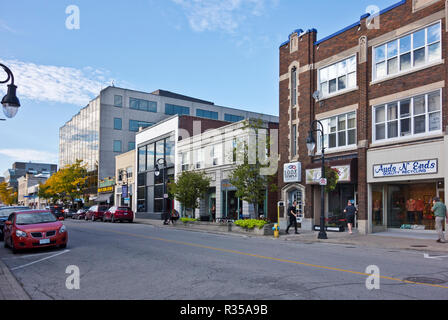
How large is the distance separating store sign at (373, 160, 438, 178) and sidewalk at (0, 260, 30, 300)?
1683 cm

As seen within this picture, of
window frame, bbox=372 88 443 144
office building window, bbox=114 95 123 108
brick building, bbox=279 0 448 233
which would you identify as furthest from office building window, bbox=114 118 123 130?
window frame, bbox=372 88 443 144

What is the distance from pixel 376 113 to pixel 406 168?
3.61m

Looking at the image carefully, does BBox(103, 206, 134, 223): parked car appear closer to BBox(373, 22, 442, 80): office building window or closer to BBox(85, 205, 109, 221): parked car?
BBox(85, 205, 109, 221): parked car

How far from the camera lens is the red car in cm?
1377

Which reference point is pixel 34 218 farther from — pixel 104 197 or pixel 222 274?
pixel 104 197

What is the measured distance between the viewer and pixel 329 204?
25.0m

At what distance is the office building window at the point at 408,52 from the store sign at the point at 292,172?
705 centimetres

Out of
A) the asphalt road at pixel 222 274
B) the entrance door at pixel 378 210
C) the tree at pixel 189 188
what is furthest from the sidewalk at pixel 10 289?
the tree at pixel 189 188

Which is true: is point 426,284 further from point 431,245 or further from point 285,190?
point 285,190

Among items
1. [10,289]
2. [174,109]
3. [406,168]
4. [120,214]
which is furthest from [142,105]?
[10,289]

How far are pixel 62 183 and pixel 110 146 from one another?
10.8 metres

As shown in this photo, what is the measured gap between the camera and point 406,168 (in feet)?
64.4

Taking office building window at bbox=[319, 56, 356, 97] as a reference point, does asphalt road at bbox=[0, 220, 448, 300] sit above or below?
below
